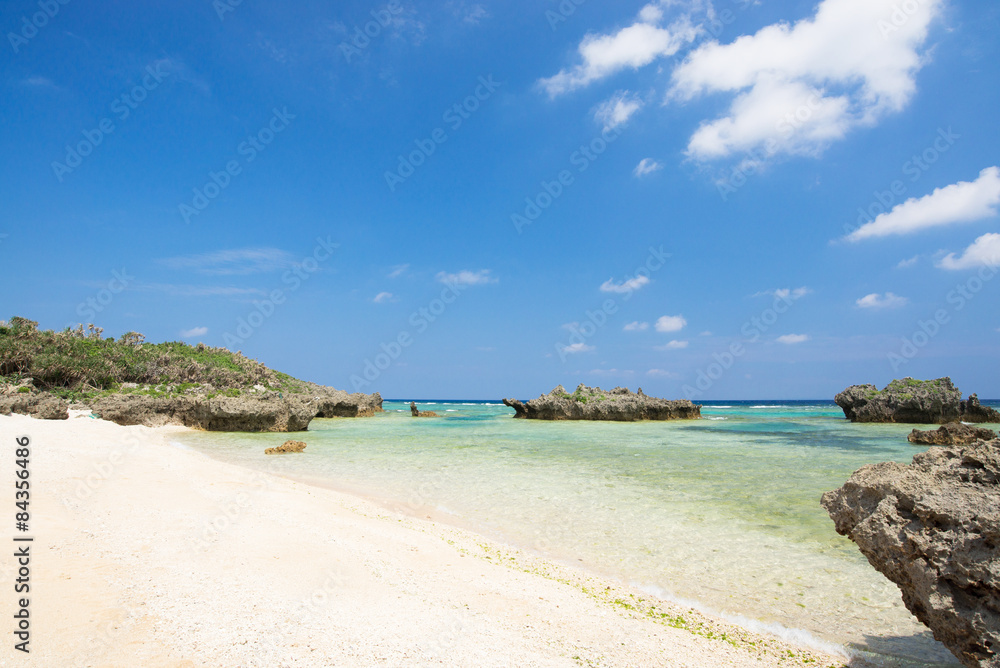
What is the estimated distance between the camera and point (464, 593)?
16.3ft

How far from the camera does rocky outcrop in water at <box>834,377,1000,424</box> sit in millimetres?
35062

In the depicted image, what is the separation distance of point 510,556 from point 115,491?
6149 millimetres

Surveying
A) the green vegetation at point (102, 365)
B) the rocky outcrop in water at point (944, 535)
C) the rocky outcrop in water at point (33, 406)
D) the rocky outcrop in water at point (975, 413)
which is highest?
the green vegetation at point (102, 365)

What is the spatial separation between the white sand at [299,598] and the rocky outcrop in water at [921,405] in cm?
4263

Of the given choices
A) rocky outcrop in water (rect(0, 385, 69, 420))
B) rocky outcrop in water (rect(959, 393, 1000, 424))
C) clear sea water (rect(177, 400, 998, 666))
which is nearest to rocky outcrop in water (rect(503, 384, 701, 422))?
rocky outcrop in water (rect(959, 393, 1000, 424))

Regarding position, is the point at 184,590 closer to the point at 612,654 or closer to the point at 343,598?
the point at 343,598

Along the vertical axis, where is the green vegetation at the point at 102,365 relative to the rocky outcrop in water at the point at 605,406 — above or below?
above

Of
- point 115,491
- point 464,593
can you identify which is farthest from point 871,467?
point 115,491

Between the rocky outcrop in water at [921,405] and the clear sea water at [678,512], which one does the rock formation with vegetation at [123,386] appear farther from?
the rocky outcrop in water at [921,405]

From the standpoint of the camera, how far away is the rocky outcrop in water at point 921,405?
115ft

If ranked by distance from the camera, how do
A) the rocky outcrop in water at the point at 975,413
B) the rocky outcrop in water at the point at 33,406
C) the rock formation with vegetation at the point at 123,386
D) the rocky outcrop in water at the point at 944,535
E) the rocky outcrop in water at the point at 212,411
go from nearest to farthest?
1. the rocky outcrop in water at the point at 944,535
2. the rocky outcrop in water at the point at 33,406
3. the rock formation with vegetation at the point at 123,386
4. the rocky outcrop in water at the point at 212,411
5. the rocky outcrop in water at the point at 975,413

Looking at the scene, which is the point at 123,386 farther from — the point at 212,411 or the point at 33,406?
the point at 33,406

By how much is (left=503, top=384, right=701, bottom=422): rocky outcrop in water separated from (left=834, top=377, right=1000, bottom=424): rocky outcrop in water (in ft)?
46.3

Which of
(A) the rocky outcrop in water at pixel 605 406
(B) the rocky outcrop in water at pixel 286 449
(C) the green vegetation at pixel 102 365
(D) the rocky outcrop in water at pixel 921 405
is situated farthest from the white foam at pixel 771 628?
(D) the rocky outcrop in water at pixel 921 405
